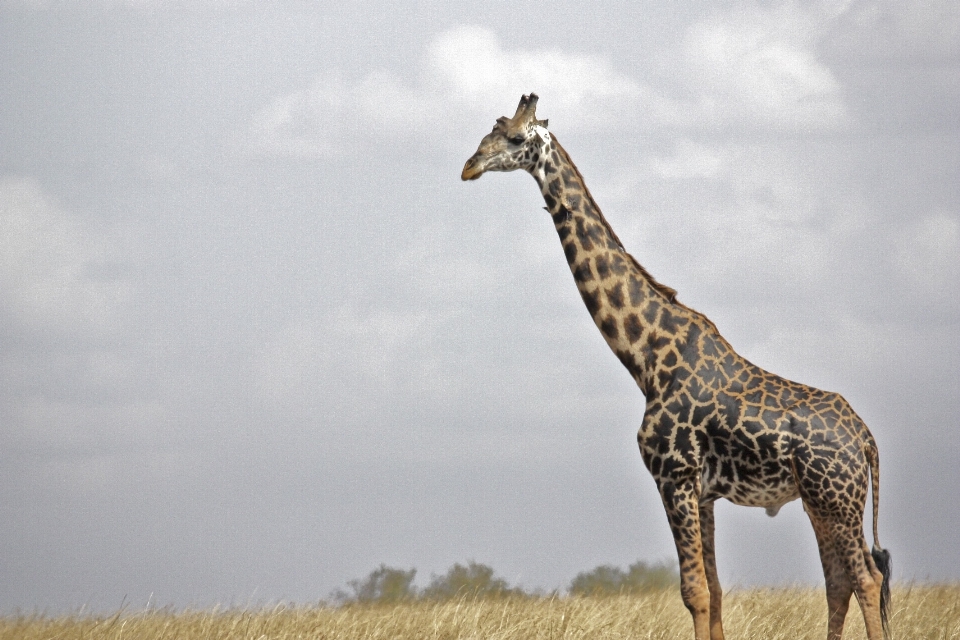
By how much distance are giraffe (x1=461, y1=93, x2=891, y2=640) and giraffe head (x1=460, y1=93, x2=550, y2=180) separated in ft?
0.04

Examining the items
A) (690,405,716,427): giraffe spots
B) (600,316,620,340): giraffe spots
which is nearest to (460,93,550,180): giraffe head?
(600,316,620,340): giraffe spots

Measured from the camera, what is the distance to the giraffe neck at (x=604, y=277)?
12227mm

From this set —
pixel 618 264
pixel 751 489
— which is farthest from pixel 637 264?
pixel 751 489

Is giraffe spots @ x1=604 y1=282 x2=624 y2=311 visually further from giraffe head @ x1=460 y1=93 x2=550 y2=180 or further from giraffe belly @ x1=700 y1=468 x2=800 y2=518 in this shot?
giraffe belly @ x1=700 y1=468 x2=800 y2=518

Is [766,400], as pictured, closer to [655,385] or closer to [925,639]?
[655,385]

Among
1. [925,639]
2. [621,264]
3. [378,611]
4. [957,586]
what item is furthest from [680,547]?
[957,586]

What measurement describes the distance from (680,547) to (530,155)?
167 inches

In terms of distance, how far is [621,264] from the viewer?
12.4 meters

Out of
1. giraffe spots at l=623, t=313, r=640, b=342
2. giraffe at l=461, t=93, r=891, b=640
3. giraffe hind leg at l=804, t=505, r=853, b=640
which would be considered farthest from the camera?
giraffe spots at l=623, t=313, r=640, b=342

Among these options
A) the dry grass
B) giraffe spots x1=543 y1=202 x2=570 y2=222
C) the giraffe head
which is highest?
the giraffe head

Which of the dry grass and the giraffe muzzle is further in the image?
the dry grass

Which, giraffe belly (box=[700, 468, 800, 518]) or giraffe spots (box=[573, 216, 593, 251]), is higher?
giraffe spots (box=[573, 216, 593, 251])

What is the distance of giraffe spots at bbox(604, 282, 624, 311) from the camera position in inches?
484

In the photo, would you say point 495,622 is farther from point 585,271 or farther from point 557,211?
point 557,211
